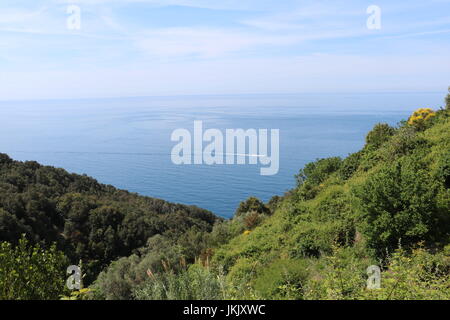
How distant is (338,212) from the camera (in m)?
13.1

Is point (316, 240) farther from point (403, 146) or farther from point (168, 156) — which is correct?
point (168, 156)

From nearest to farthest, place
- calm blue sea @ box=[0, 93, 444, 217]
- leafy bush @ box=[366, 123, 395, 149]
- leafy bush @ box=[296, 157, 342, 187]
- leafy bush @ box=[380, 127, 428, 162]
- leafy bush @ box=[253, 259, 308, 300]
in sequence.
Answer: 1. leafy bush @ box=[253, 259, 308, 300]
2. leafy bush @ box=[380, 127, 428, 162]
3. leafy bush @ box=[366, 123, 395, 149]
4. leafy bush @ box=[296, 157, 342, 187]
5. calm blue sea @ box=[0, 93, 444, 217]

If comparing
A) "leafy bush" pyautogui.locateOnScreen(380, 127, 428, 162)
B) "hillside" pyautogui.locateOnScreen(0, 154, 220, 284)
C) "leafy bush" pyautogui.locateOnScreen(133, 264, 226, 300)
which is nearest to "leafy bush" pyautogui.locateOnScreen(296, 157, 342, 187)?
"leafy bush" pyautogui.locateOnScreen(380, 127, 428, 162)

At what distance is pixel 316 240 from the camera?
11234 millimetres

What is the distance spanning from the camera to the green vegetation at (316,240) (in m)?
4.70

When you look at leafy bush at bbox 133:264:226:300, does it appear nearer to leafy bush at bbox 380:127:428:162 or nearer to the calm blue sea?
leafy bush at bbox 380:127:428:162

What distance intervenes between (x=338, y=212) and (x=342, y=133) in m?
96.6

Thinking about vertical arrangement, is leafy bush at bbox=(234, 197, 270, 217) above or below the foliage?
below

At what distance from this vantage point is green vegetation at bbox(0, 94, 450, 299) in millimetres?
4699

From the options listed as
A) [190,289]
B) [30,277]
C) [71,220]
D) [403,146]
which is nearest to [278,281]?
[190,289]

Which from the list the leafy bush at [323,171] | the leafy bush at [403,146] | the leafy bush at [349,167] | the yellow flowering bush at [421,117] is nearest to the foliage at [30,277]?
the leafy bush at [403,146]

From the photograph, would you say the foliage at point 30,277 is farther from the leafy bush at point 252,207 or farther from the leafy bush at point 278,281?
the leafy bush at point 252,207

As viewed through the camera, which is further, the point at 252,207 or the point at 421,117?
the point at 252,207
